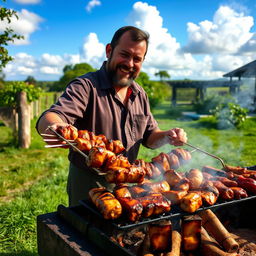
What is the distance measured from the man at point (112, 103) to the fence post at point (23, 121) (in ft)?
22.3

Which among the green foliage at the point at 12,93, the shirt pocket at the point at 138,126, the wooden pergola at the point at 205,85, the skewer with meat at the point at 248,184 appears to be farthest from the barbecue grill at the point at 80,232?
the wooden pergola at the point at 205,85

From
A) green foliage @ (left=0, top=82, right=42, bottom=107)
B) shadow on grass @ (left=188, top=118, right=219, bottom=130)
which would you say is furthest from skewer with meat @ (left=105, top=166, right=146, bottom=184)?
shadow on grass @ (left=188, top=118, right=219, bottom=130)

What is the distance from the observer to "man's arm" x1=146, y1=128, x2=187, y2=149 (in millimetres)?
3195

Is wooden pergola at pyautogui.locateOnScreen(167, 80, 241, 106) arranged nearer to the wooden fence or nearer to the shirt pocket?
the wooden fence

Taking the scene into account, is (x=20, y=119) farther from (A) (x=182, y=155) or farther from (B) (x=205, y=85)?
(B) (x=205, y=85)

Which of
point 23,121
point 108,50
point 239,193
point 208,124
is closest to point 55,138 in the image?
point 108,50

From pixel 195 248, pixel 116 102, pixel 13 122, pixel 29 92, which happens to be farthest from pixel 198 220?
pixel 29 92

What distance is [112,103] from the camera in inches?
126

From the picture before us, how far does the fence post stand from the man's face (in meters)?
7.02

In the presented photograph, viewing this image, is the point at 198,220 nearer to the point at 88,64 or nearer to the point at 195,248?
the point at 195,248

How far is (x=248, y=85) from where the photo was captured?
22.2m

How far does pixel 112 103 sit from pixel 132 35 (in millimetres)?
762

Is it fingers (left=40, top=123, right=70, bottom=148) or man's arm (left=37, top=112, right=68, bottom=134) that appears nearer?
fingers (left=40, top=123, right=70, bottom=148)

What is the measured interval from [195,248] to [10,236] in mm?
2884
